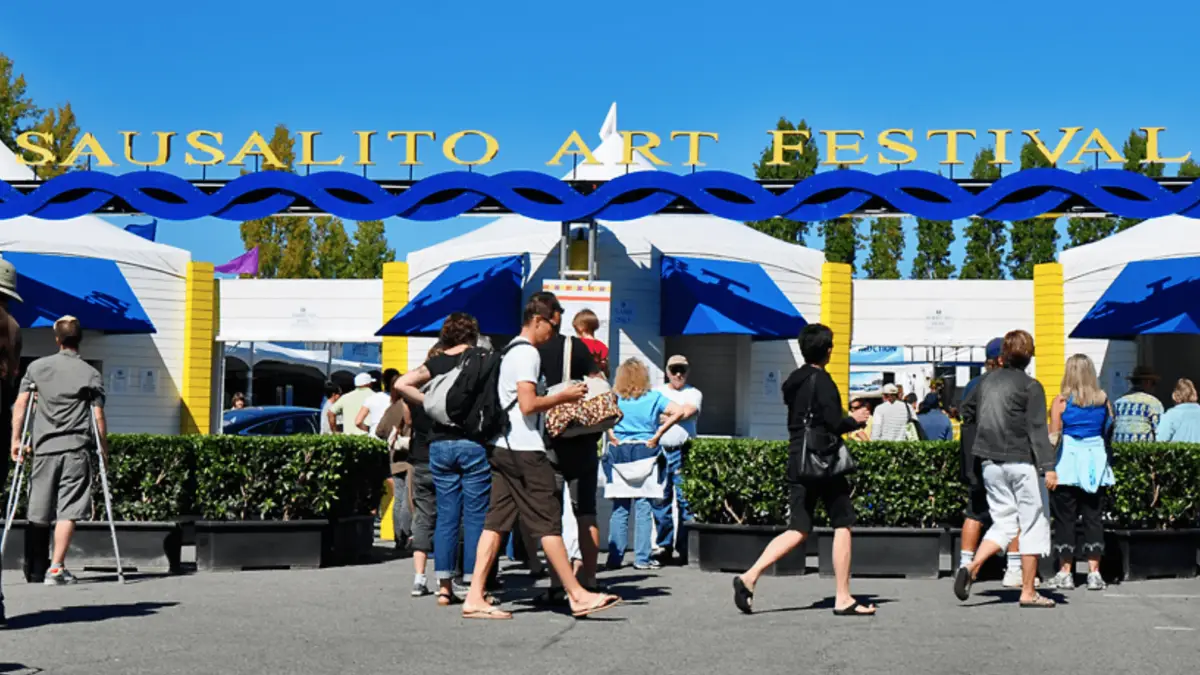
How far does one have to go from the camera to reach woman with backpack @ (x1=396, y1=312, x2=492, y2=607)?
9.57m

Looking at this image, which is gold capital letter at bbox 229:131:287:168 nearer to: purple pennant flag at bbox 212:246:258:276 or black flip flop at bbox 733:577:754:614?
black flip flop at bbox 733:577:754:614

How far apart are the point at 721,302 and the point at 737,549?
25.7 feet

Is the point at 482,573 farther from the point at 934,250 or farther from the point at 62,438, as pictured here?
the point at 934,250

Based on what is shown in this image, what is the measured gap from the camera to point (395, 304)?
20359 millimetres

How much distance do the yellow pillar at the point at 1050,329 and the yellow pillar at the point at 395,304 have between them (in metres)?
7.84

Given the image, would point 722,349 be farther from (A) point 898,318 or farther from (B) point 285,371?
(B) point 285,371

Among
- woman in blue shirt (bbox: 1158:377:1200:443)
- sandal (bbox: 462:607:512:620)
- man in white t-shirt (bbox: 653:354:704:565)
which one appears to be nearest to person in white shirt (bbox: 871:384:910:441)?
woman in blue shirt (bbox: 1158:377:1200:443)

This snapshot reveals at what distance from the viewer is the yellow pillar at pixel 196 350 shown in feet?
71.8

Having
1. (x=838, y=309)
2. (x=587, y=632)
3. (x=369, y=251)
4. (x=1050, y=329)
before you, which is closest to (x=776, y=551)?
(x=587, y=632)

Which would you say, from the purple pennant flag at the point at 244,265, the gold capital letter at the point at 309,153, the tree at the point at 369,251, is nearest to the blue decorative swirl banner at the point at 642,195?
the gold capital letter at the point at 309,153

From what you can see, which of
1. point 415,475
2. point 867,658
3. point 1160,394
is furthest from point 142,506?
point 1160,394

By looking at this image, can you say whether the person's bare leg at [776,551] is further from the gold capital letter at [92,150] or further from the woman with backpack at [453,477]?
the gold capital letter at [92,150]

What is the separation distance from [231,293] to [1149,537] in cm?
1392

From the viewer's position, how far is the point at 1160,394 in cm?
2541
